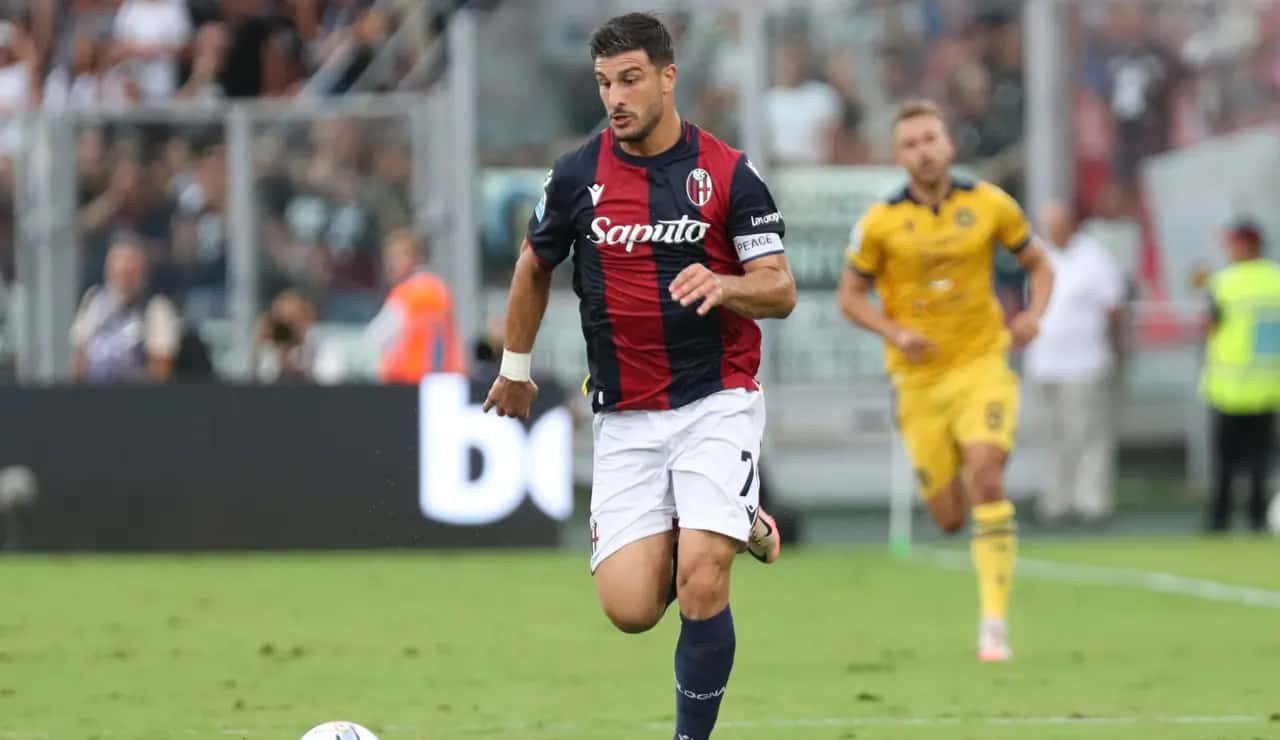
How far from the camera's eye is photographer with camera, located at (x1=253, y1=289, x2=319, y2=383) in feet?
59.2

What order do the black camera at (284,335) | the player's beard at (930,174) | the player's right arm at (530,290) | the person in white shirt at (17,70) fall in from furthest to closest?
1. the person in white shirt at (17,70)
2. the black camera at (284,335)
3. the player's beard at (930,174)
4. the player's right arm at (530,290)

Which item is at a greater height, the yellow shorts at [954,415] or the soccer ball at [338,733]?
the yellow shorts at [954,415]

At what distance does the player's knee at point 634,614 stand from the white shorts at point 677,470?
0.17 metres

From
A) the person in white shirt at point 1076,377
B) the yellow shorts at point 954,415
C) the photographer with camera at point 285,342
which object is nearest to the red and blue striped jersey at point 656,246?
the yellow shorts at point 954,415

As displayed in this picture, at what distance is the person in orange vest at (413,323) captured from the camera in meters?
17.4

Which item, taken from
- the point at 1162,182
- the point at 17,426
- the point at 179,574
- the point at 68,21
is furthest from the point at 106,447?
the point at 1162,182

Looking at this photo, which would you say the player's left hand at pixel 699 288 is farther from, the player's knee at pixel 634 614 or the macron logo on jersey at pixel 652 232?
the player's knee at pixel 634 614

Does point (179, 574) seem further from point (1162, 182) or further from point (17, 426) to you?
point (1162, 182)

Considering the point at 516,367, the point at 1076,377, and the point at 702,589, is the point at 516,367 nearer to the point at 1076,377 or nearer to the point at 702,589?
the point at 702,589

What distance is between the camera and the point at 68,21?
22.6 meters

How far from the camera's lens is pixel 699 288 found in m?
6.85

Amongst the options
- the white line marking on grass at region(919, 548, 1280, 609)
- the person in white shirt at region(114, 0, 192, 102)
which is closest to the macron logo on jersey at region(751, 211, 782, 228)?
the white line marking on grass at region(919, 548, 1280, 609)

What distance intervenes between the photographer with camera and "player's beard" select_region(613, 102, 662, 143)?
10894 millimetres

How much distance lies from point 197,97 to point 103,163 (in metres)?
3.07
